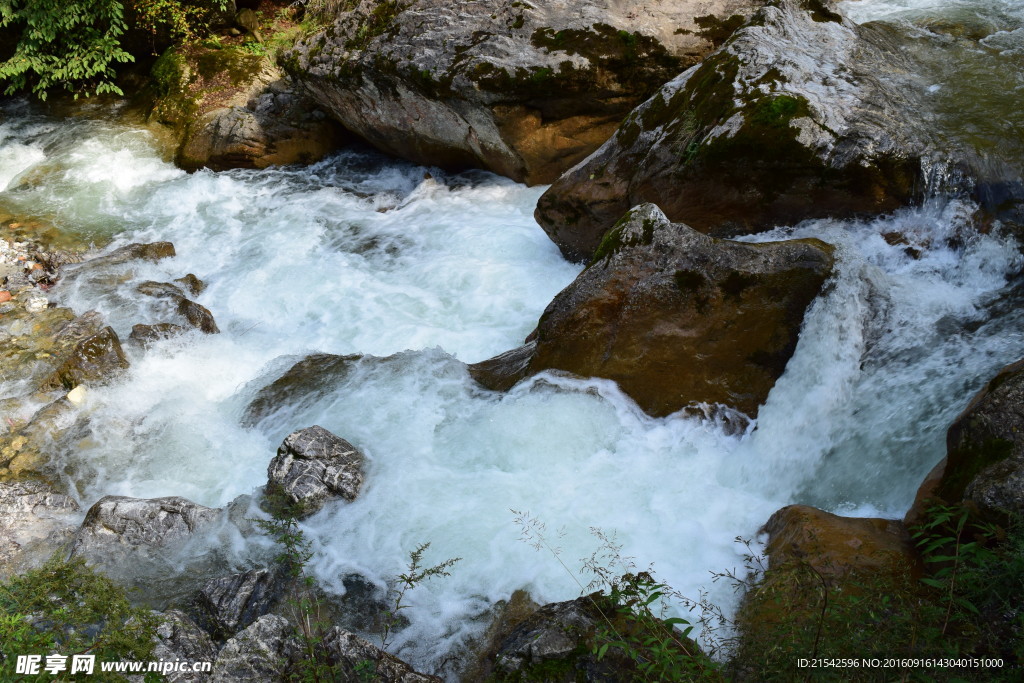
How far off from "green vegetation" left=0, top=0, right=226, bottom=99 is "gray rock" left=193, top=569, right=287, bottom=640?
31.4 feet

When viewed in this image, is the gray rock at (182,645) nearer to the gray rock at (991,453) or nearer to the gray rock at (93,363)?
the gray rock at (93,363)

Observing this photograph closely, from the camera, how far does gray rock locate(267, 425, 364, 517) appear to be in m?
5.41

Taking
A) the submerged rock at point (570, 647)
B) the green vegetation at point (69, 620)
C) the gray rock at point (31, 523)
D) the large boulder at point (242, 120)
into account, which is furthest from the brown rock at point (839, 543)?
the large boulder at point (242, 120)

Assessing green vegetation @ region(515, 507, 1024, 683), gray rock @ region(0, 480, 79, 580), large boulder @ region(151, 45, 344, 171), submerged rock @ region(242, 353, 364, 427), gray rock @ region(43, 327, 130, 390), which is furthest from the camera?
large boulder @ region(151, 45, 344, 171)

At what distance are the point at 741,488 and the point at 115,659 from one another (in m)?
3.69

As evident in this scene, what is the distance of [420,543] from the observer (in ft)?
16.6

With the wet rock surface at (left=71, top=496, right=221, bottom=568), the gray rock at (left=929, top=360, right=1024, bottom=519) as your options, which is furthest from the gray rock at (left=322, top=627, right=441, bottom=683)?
the gray rock at (left=929, top=360, right=1024, bottom=519)

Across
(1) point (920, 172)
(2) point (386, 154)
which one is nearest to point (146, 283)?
(2) point (386, 154)

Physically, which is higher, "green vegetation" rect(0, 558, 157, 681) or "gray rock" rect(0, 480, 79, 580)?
"green vegetation" rect(0, 558, 157, 681)

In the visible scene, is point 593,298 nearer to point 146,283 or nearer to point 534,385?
point 534,385

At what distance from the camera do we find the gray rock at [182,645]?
3.80m

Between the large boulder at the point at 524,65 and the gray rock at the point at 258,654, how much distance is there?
6.12m

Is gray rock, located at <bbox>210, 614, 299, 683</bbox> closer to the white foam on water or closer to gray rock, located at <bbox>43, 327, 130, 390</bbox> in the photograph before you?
the white foam on water

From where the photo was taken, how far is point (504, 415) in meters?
5.89
